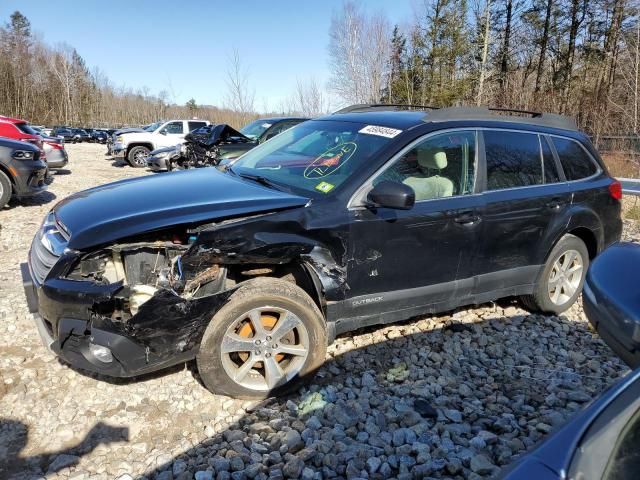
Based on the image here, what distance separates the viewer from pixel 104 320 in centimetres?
256

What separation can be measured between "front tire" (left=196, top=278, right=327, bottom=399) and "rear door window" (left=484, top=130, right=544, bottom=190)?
6.25 feet

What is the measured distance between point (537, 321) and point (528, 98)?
22301mm

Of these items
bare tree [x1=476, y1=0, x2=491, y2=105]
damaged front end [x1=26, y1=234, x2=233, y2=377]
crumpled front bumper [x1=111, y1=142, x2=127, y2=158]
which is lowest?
damaged front end [x1=26, y1=234, x2=233, y2=377]

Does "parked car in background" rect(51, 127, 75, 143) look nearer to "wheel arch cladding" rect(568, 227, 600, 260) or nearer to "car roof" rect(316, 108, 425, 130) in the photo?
"car roof" rect(316, 108, 425, 130)

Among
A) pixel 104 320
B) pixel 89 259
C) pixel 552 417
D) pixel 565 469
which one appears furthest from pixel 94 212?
pixel 552 417

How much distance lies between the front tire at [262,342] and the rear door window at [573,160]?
289cm

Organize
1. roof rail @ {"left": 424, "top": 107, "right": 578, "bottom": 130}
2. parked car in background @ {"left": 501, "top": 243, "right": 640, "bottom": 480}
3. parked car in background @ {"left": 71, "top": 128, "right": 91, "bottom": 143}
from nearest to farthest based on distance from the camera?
parked car in background @ {"left": 501, "top": 243, "right": 640, "bottom": 480} < roof rail @ {"left": 424, "top": 107, "right": 578, "bottom": 130} < parked car in background @ {"left": 71, "top": 128, "right": 91, "bottom": 143}

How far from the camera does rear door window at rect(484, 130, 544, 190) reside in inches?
149

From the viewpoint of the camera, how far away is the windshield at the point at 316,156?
3.31m

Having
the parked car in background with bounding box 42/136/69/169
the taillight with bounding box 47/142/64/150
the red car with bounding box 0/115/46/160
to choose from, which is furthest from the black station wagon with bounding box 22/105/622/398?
the taillight with bounding box 47/142/64/150

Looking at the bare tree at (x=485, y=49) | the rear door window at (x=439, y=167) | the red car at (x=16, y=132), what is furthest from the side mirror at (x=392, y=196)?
the bare tree at (x=485, y=49)

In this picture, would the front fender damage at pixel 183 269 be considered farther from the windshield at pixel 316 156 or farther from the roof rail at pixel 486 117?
the roof rail at pixel 486 117

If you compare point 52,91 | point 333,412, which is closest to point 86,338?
point 333,412

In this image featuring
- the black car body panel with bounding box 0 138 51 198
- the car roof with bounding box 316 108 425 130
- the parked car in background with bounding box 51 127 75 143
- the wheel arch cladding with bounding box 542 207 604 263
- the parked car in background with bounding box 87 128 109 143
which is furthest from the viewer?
the parked car in background with bounding box 87 128 109 143
